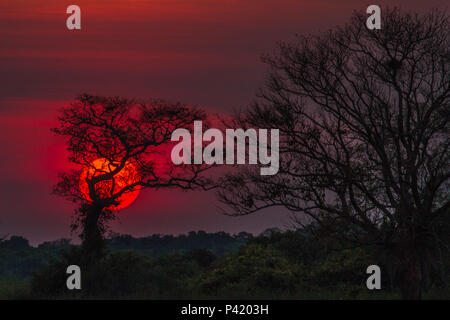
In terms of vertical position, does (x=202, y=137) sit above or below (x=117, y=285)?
above

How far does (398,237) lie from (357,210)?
6.94 ft

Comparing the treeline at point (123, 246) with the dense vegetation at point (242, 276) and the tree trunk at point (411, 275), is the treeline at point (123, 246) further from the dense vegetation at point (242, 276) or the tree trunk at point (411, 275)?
the tree trunk at point (411, 275)

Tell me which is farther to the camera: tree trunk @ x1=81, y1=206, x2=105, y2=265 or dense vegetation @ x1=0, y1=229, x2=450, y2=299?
tree trunk @ x1=81, y1=206, x2=105, y2=265

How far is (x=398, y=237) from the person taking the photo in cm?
3222

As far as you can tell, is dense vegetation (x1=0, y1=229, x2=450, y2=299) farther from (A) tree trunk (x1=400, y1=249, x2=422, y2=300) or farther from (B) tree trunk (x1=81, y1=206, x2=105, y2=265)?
(A) tree trunk (x1=400, y1=249, x2=422, y2=300)

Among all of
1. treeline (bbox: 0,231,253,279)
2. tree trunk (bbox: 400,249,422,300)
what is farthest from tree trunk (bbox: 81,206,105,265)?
treeline (bbox: 0,231,253,279)

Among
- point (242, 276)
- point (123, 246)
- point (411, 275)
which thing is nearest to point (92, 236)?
point (242, 276)

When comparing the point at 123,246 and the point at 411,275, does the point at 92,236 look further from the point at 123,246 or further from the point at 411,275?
the point at 123,246

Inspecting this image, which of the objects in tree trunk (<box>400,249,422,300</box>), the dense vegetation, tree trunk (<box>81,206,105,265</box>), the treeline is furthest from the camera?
the treeline

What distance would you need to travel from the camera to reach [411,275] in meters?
32.5

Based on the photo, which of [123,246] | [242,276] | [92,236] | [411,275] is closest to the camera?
[411,275]

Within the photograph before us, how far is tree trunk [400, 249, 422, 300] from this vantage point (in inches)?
1272
